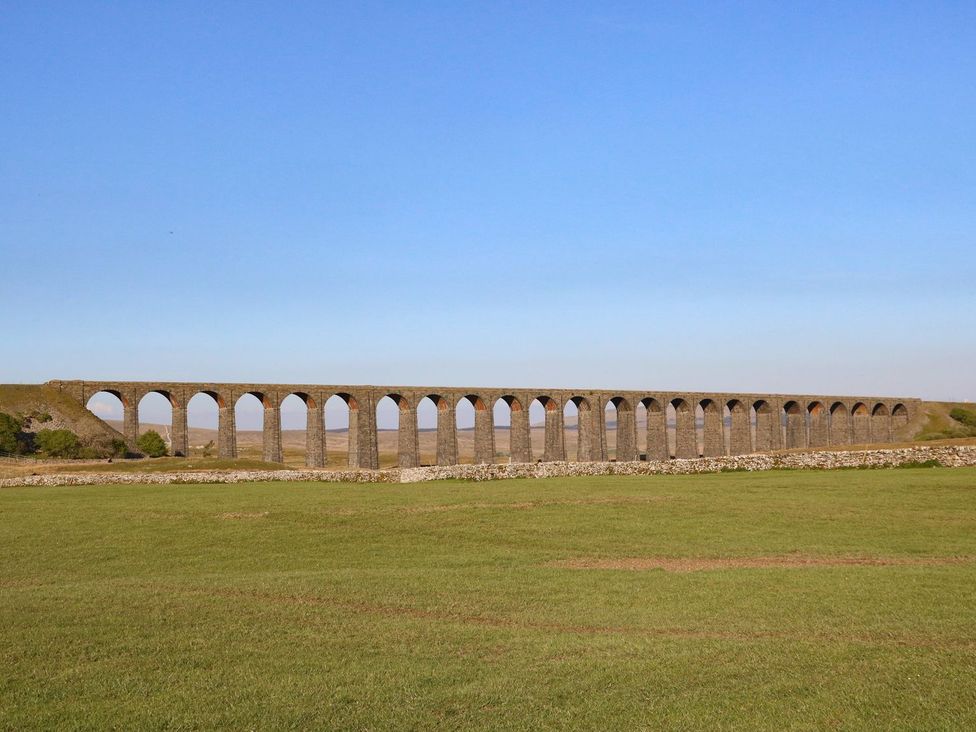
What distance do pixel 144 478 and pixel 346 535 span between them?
66.0 ft

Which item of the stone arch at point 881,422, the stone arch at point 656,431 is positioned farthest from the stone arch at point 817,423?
the stone arch at point 656,431

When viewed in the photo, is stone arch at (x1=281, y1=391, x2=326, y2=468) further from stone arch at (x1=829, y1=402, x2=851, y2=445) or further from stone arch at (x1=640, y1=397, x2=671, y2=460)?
stone arch at (x1=829, y1=402, x2=851, y2=445)

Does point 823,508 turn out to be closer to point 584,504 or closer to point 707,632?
point 584,504

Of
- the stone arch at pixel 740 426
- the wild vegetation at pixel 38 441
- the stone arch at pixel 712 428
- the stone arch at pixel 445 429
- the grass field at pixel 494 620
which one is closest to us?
the grass field at pixel 494 620

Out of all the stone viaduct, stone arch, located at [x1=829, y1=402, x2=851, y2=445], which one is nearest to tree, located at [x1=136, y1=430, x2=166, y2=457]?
the stone viaduct

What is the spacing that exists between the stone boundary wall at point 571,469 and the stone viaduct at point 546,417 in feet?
58.0

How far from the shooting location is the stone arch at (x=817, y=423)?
95.9 m

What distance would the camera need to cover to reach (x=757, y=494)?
28.8 meters

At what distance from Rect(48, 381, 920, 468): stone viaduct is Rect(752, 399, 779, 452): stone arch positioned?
10 centimetres

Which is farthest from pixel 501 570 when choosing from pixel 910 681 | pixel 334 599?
pixel 910 681

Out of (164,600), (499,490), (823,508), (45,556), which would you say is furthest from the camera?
(499,490)

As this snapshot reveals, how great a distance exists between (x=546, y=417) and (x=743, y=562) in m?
59.8

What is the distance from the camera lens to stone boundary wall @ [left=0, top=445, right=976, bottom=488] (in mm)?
38719

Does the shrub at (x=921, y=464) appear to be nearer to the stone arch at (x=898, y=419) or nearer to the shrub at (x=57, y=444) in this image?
the shrub at (x=57, y=444)
